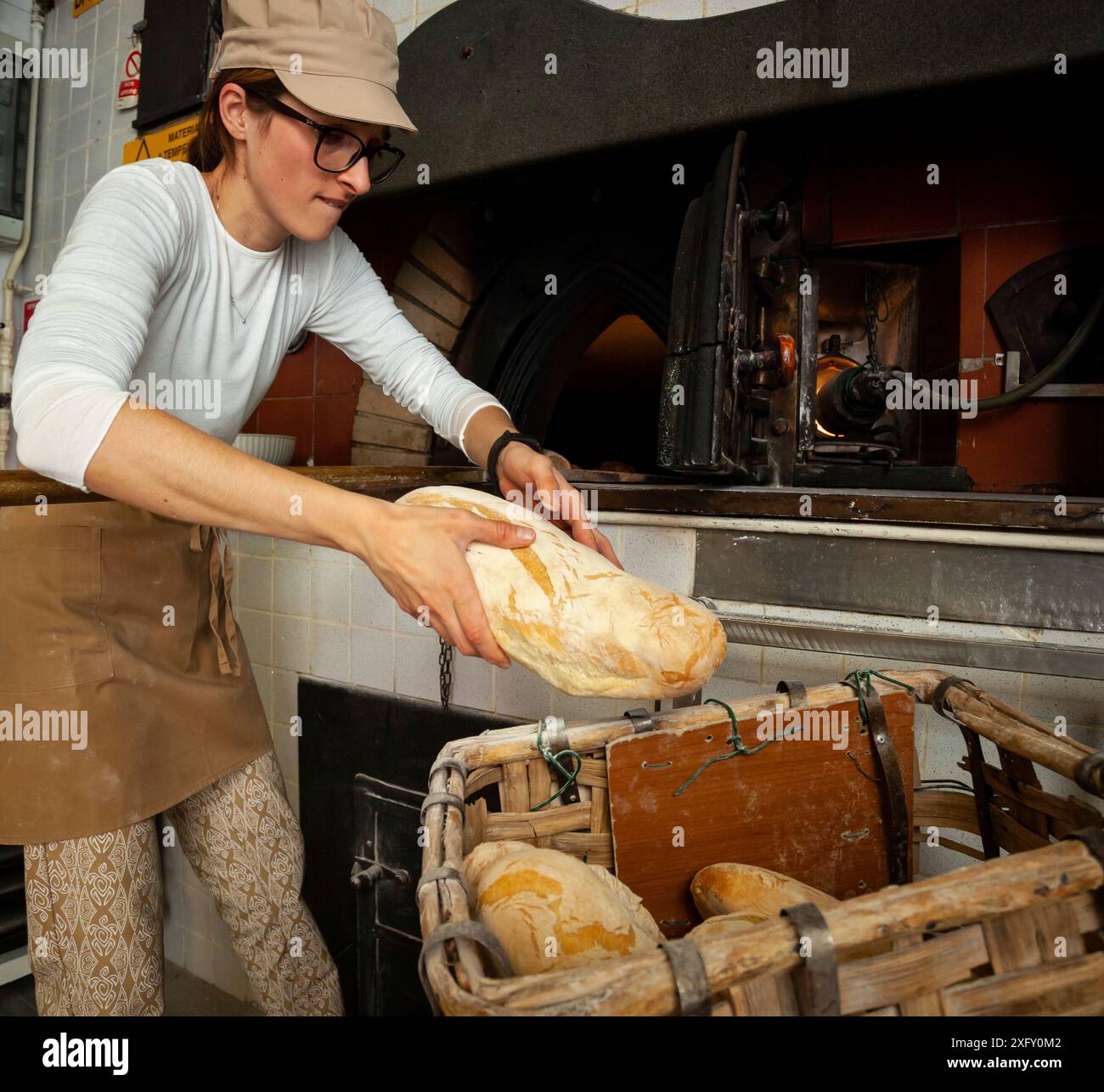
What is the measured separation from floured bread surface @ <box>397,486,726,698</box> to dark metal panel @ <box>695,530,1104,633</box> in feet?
1.27

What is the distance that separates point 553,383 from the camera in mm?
2146

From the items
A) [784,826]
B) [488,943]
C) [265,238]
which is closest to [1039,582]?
[784,826]

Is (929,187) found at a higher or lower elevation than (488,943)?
higher

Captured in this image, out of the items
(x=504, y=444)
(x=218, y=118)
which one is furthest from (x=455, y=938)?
(x=218, y=118)

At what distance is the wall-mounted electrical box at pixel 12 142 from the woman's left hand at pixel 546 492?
270 centimetres

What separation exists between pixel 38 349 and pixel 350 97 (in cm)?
48

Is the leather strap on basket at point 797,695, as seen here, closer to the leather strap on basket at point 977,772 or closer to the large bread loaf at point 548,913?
the leather strap on basket at point 977,772

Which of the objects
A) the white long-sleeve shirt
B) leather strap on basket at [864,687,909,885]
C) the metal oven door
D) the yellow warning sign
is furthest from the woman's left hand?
the yellow warning sign

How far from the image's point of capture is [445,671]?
5.34 feet

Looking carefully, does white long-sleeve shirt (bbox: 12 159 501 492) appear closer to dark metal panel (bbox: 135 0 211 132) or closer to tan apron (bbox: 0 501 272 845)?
tan apron (bbox: 0 501 272 845)

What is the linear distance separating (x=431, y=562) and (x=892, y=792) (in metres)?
0.65

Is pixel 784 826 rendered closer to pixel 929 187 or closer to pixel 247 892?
pixel 247 892

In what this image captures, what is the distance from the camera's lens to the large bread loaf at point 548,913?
2.25 feet
